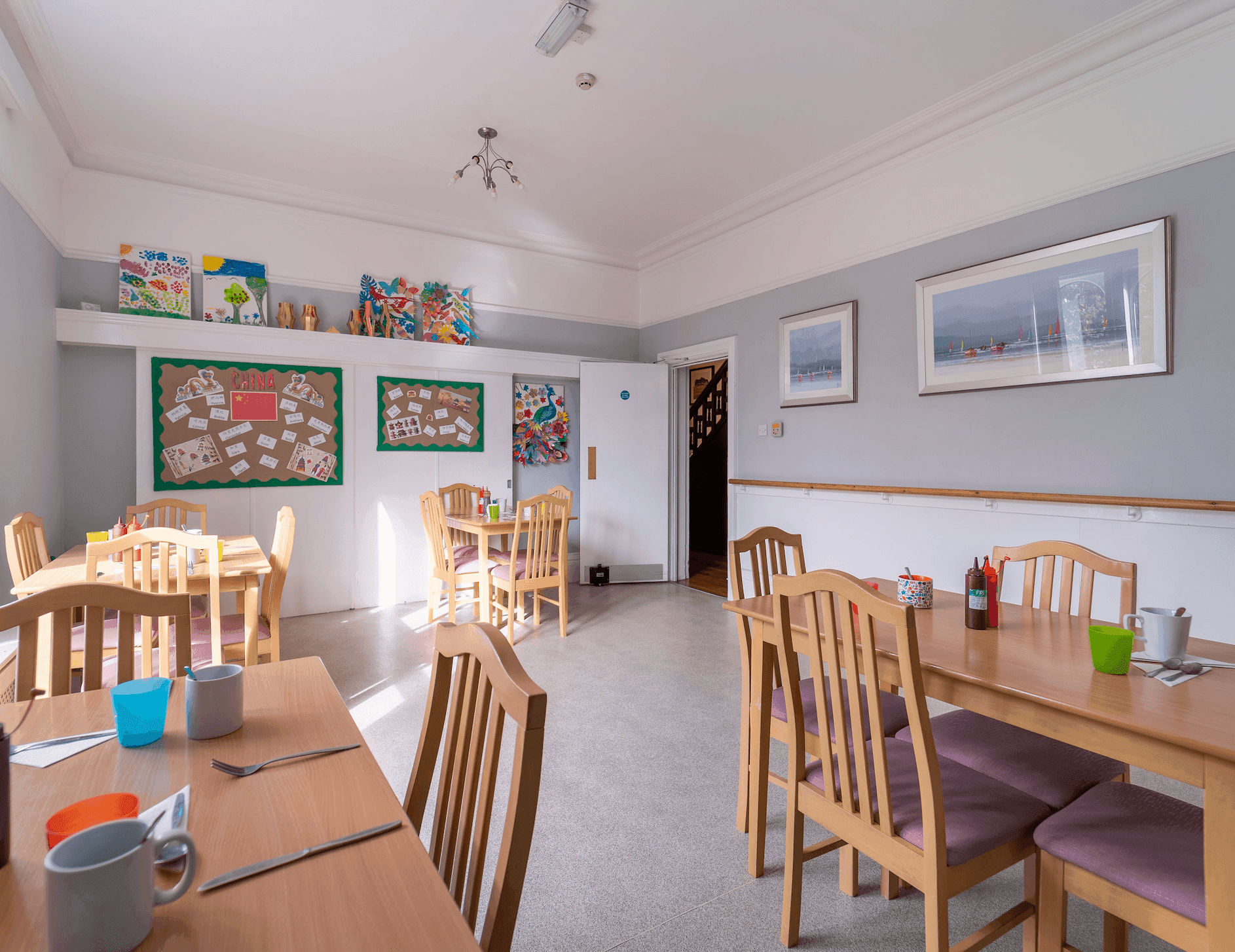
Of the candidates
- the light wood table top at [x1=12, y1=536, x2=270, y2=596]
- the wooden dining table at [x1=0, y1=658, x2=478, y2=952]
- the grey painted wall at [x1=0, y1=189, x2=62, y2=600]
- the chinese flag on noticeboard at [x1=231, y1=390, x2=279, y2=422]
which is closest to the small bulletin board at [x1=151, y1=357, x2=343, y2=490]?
the chinese flag on noticeboard at [x1=231, y1=390, x2=279, y2=422]

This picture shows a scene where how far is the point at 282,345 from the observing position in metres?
4.65

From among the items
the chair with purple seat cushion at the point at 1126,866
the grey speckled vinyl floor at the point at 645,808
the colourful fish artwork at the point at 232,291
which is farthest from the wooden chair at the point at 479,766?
the colourful fish artwork at the point at 232,291

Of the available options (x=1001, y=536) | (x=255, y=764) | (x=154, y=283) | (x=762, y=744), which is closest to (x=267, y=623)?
(x=255, y=764)

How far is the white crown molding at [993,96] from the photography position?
9.16 ft

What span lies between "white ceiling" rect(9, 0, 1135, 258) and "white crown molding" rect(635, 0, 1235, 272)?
6 centimetres

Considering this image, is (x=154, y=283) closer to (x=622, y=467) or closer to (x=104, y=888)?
(x=622, y=467)

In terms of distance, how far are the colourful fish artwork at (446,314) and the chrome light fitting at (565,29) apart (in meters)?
2.59

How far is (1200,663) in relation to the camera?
4.71ft

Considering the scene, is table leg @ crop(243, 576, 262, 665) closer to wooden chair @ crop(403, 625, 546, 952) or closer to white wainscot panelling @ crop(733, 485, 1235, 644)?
wooden chair @ crop(403, 625, 546, 952)

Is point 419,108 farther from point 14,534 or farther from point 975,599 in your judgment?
point 975,599

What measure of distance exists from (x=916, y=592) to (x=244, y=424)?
15.0 ft

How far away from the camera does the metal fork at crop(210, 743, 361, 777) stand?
96 cm

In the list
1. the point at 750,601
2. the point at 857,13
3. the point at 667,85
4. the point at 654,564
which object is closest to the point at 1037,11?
the point at 857,13

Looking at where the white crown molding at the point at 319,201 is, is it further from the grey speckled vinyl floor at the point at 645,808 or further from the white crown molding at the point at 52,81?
the grey speckled vinyl floor at the point at 645,808
